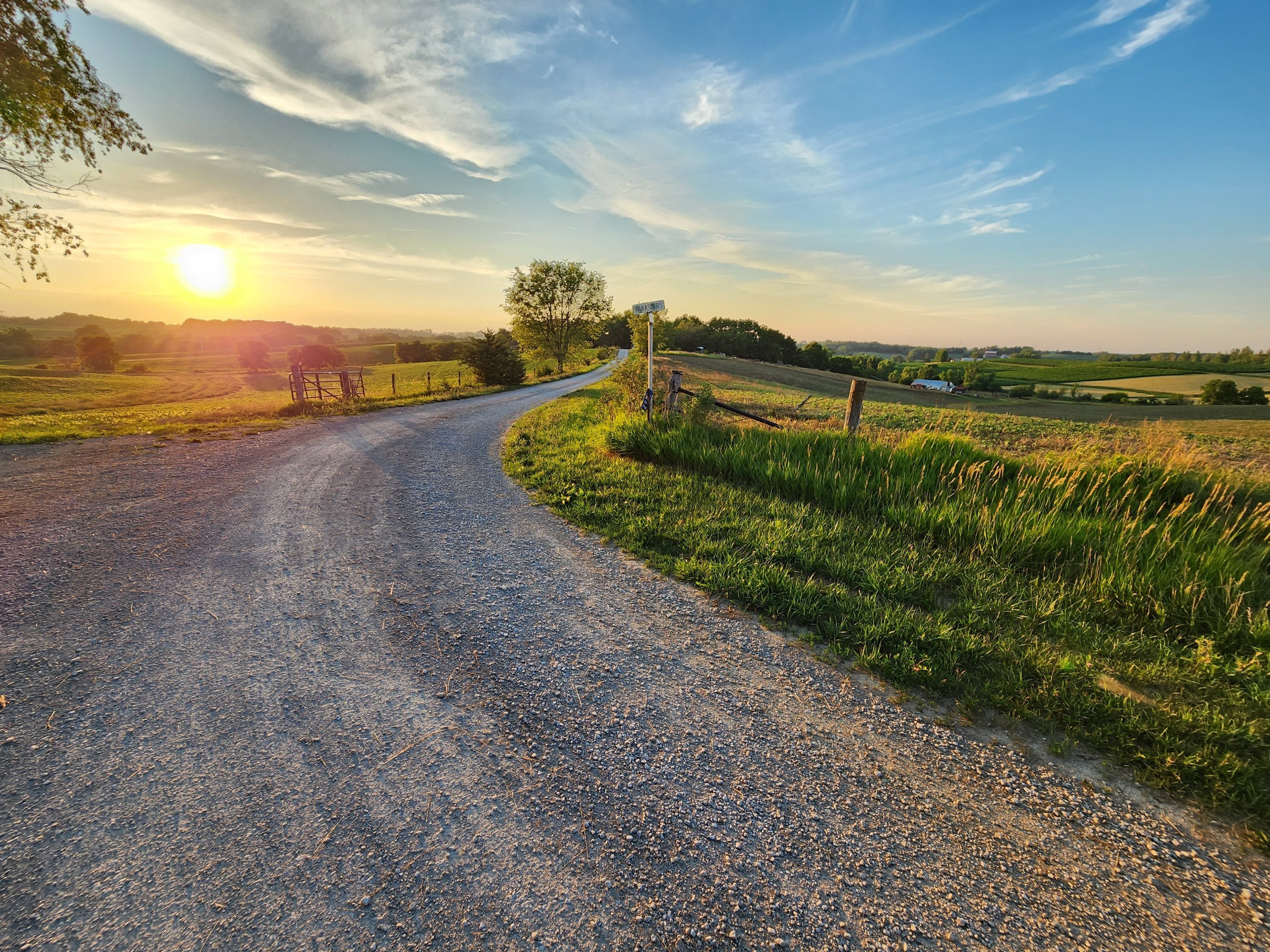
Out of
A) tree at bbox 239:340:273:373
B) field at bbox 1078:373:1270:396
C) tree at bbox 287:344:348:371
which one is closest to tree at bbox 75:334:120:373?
tree at bbox 239:340:273:373

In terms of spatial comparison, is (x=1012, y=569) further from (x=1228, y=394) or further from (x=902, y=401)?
(x=1228, y=394)

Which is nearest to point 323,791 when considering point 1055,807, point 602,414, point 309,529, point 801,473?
point 1055,807

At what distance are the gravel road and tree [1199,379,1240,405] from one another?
5516 centimetres

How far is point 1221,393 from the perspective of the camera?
36.6 m

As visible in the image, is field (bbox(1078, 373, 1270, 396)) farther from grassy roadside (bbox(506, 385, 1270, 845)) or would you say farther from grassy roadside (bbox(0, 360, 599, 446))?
grassy roadside (bbox(0, 360, 599, 446))

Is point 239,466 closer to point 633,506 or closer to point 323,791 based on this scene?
point 633,506

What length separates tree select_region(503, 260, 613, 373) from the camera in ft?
130

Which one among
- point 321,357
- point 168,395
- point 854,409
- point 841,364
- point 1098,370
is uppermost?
point 841,364

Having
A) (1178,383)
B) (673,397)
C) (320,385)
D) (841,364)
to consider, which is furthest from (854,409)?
(841,364)

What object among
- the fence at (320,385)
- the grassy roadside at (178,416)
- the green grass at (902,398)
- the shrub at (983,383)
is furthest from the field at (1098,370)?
the fence at (320,385)

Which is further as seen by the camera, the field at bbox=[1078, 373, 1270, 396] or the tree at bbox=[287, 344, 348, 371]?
the tree at bbox=[287, 344, 348, 371]

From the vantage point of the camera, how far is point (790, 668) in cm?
334

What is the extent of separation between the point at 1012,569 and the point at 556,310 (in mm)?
40881

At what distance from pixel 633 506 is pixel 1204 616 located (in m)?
5.26
